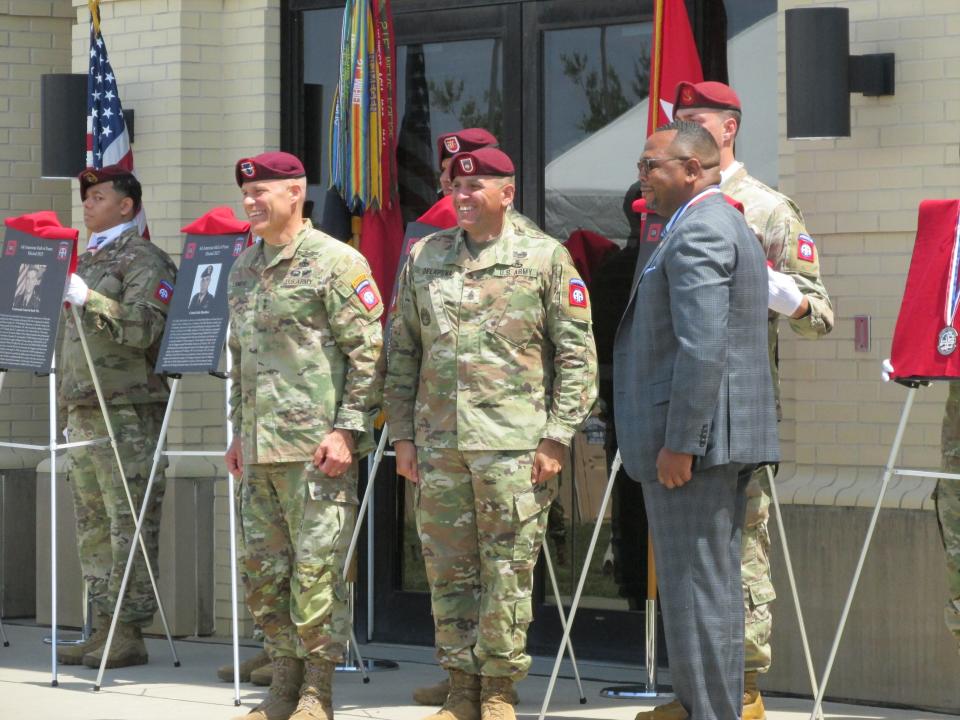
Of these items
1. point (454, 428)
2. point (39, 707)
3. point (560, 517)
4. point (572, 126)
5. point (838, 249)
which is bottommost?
point (39, 707)

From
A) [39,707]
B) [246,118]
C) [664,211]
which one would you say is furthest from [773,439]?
[246,118]

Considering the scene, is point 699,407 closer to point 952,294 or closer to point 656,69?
point 952,294

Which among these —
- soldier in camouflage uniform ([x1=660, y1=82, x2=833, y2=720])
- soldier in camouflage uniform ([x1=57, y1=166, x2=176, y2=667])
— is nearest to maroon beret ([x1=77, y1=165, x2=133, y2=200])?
soldier in camouflage uniform ([x1=57, y1=166, x2=176, y2=667])

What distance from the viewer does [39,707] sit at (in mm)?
6680

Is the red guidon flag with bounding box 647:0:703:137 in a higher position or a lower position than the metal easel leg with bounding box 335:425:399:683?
higher

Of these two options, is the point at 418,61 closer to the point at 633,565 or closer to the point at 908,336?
the point at 633,565

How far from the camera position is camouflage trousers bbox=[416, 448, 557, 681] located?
588cm

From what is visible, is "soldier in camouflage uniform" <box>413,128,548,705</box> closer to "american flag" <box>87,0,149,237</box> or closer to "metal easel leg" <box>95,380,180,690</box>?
"metal easel leg" <box>95,380,180,690</box>

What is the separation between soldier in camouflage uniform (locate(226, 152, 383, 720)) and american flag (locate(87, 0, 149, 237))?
6.98 ft

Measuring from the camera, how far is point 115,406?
7.55 m

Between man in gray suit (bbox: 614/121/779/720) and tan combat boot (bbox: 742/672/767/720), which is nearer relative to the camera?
man in gray suit (bbox: 614/121/779/720)

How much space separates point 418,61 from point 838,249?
2364 mm

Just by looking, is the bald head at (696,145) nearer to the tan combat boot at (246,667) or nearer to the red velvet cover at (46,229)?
the red velvet cover at (46,229)

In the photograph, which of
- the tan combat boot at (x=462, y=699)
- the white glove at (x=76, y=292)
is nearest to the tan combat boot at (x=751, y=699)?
the tan combat boot at (x=462, y=699)
